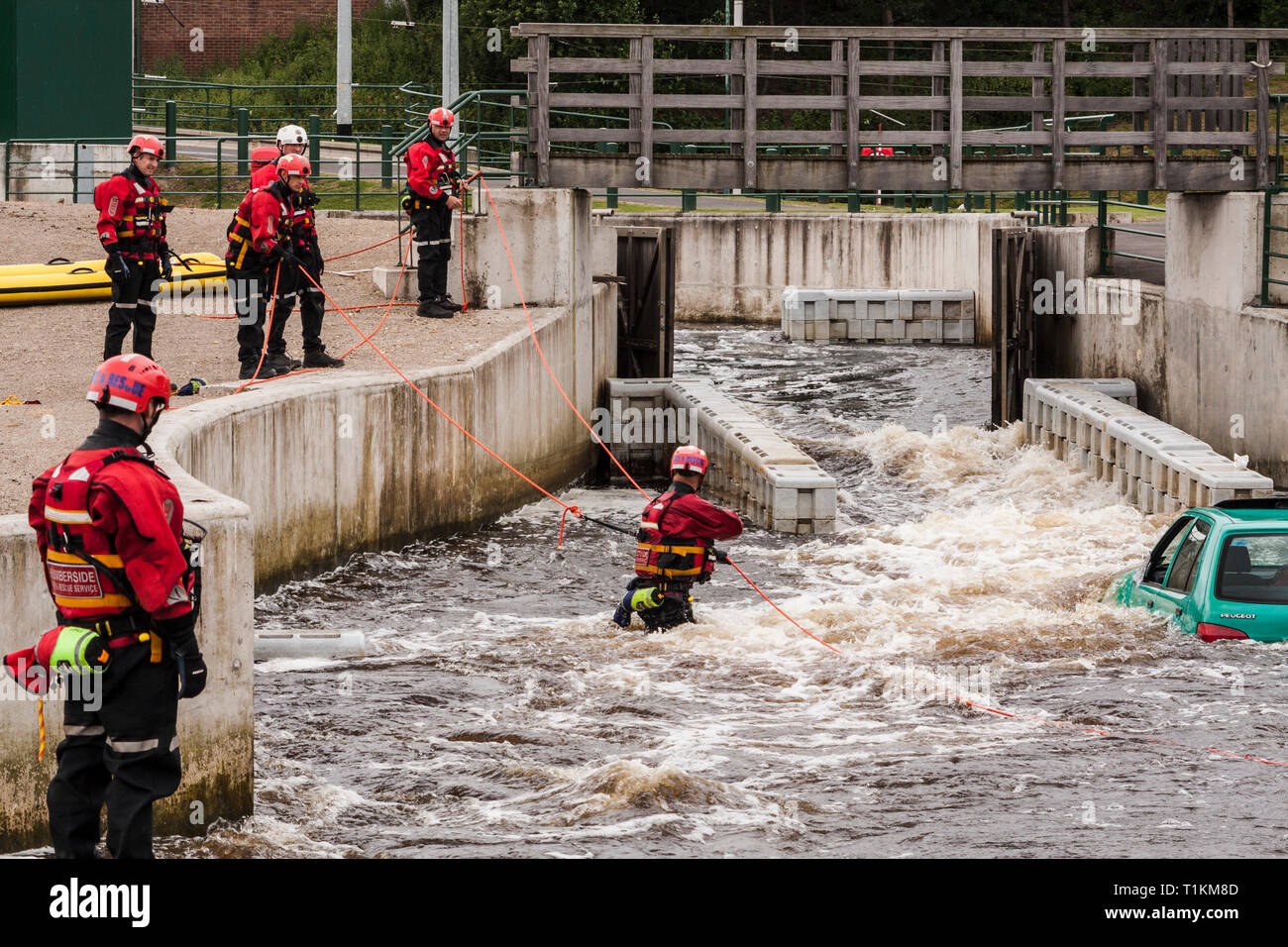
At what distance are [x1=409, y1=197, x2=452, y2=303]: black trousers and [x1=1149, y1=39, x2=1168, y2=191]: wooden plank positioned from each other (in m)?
8.27

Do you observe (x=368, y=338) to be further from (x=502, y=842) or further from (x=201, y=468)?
(x=502, y=842)

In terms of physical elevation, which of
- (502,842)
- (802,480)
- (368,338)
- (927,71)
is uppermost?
(927,71)

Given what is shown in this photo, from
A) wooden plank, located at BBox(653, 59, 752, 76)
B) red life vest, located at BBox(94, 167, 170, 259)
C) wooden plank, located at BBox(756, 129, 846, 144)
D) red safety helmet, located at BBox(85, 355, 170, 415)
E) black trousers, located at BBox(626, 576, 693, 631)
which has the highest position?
wooden plank, located at BBox(653, 59, 752, 76)

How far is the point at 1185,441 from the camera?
1855cm

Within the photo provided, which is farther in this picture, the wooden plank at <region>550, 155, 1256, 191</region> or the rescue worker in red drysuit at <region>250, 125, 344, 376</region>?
the wooden plank at <region>550, 155, 1256, 191</region>

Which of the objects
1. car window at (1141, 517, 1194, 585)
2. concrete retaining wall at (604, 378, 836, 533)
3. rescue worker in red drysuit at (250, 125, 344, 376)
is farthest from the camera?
concrete retaining wall at (604, 378, 836, 533)

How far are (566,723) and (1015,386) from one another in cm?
1560

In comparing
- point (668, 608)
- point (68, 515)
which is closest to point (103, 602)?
point (68, 515)

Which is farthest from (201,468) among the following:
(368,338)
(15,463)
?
(368,338)

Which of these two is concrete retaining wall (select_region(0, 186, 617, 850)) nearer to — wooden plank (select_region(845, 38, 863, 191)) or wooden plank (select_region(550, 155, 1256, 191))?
wooden plank (select_region(550, 155, 1256, 191))

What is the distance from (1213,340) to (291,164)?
1071 cm

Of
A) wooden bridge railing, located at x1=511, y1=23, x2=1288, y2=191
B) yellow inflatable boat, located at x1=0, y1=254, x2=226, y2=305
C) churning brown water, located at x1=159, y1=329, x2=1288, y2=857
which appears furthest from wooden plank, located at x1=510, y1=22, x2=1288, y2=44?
churning brown water, located at x1=159, y1=329, x2=1288, y2=857

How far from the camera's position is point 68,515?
679 centimetres

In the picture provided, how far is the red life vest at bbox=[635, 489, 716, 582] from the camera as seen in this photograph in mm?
11961
